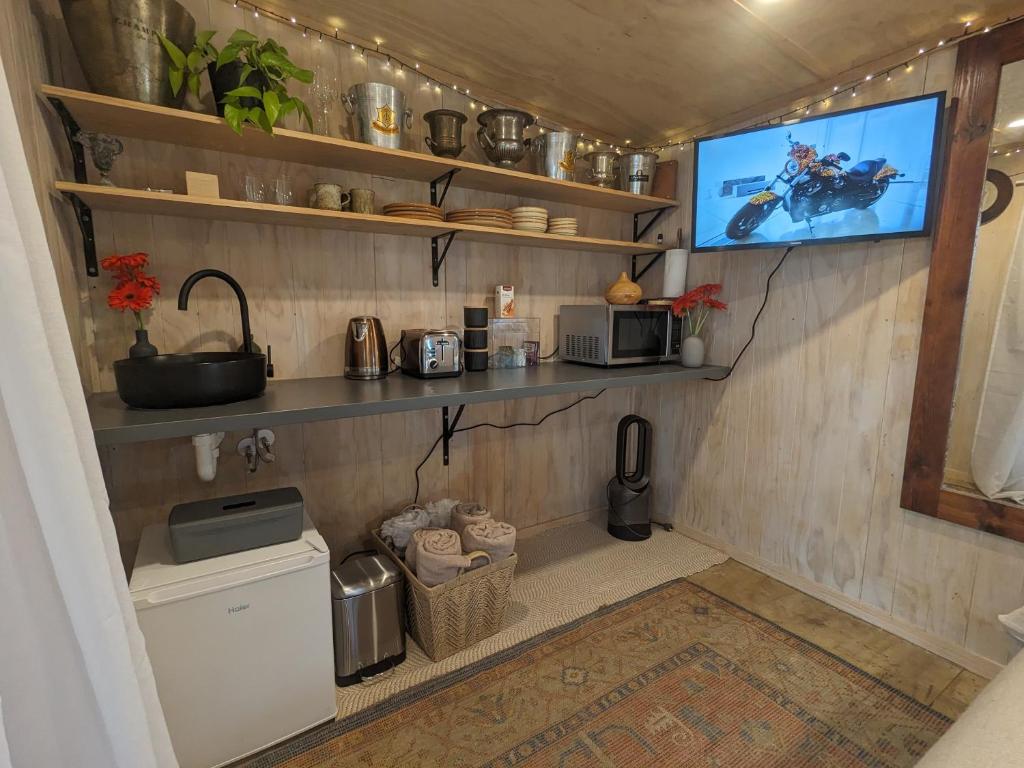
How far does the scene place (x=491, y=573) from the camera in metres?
1.75

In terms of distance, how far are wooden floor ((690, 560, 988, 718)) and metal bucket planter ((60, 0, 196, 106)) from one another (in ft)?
8.50

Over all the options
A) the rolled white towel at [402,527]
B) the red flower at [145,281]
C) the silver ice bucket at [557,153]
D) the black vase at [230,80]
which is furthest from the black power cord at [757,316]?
the red flower at [145,281]

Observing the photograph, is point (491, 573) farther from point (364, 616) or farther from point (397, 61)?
point (397, 61)

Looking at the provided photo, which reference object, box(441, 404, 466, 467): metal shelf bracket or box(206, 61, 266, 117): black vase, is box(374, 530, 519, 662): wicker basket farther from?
box(206, 61, 266, 117): black vase

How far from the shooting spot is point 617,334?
223 centimetres

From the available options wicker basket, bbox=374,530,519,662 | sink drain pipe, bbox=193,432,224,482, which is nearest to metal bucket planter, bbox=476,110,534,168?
sink drain pipe, bbox=193,432,224,482

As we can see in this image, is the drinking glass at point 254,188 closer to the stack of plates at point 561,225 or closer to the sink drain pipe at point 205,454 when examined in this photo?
the sink drain pipe at point 205,454

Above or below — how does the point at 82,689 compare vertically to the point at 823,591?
above

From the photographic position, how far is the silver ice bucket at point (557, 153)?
6.82 feet

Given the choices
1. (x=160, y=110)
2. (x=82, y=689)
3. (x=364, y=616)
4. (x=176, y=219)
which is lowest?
(x=364, y=616)

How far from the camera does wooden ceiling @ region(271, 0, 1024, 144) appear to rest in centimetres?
149

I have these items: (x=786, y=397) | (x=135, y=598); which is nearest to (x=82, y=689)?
(x=135, y=598)

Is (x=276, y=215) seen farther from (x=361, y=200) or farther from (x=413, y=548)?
(x=413, y=548)

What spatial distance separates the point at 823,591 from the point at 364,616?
1847 mm
